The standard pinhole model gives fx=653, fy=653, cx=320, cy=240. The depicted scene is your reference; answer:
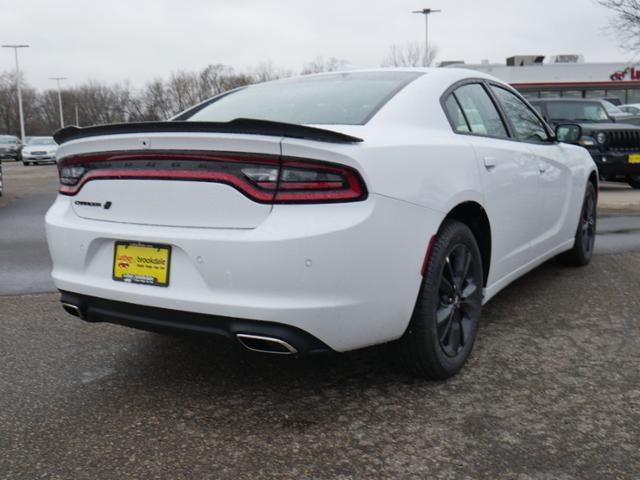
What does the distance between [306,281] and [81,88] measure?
320ft

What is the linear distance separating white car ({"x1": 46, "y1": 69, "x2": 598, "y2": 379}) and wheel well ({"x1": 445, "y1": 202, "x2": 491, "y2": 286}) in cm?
1

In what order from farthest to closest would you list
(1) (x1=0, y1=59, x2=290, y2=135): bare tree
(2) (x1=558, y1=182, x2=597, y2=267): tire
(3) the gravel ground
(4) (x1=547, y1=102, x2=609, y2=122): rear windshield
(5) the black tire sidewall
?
1. (1) (x1=0, y1=59, x2=290, y2=135): bare tree
2. (4) (x1=547, y1=102, x2=609, y2=122): rear windshield
3. (2) (x1=558, y1=182, x2=597, y2=267): tire
4. (5) the black tire sidewall
5. (3) the gravel ground

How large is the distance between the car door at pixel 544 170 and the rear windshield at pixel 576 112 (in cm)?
781

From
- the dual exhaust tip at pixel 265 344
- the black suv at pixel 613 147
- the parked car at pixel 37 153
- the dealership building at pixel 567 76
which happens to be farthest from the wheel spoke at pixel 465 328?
the dealership building at pixel 567 76

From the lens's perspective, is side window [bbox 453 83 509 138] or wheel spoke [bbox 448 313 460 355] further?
side window [bbox 453 83 509 138]

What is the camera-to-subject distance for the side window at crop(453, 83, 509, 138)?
3.51 meters

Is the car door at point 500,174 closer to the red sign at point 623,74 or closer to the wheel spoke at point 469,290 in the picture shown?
the wheel spoke at point 469,290

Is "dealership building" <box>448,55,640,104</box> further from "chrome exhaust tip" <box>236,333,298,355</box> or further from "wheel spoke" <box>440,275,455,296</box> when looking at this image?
"chrome exhaust tip" <box>236,333,298,355</box>

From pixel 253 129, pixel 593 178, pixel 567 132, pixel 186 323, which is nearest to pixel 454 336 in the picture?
pixel 186 323

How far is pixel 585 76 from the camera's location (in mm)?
41500

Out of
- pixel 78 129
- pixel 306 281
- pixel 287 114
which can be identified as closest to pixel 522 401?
pixel 306 281

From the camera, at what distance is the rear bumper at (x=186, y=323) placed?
241cm

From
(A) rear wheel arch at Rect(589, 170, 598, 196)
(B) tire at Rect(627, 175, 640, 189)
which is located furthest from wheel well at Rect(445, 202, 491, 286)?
(B) tire at Rect(627, 175, 640, 189)

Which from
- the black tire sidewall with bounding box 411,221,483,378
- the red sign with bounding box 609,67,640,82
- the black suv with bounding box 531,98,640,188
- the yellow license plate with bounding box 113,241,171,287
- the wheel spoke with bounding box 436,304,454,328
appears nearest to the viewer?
the yellow license plate with bounding box 113,241,171,287
